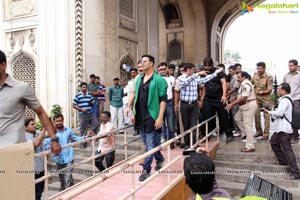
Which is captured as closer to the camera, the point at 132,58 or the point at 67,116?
the point at 67,116

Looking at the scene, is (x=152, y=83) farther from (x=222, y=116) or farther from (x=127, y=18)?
(x=127, y=18)

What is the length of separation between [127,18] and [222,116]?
584 centimetres

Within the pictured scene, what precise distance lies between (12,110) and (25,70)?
26.3 ft

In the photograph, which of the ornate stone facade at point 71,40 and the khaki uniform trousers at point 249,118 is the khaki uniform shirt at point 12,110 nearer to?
the khaki uniform trousers at point 249,118

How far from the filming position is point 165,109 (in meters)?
5.77

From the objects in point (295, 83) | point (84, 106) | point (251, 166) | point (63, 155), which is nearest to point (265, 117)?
point (295, 83)

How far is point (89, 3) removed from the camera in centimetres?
916

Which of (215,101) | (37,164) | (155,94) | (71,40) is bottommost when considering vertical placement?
(37,164)

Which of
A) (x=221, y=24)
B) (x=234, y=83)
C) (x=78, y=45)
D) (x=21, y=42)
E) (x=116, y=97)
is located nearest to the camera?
(x=234, y=83)

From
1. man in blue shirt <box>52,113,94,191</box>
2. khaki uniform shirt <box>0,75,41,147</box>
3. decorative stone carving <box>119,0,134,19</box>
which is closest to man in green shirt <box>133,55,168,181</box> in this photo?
man in blue shirt <box>52,113,94,191</box>

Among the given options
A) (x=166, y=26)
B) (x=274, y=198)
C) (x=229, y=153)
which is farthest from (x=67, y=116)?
(x=166, y=26)

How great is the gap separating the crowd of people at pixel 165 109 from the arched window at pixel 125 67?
2103 mm

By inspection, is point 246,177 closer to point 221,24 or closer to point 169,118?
point 169,118

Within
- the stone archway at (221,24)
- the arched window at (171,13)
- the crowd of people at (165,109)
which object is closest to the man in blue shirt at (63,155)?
the crowd of people at (165,109)
